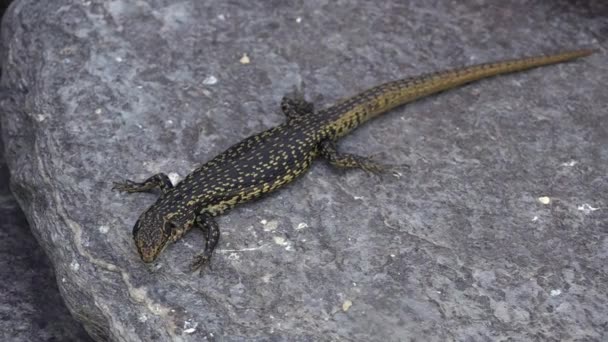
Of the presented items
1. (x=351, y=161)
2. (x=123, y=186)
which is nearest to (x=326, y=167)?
(x=351, y=161)

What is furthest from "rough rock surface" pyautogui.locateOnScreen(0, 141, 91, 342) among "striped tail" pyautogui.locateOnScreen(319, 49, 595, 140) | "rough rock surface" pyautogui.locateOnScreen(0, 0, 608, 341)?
"striped tail" pyautogui.locateOnScreen(319, 49, 595, 140)

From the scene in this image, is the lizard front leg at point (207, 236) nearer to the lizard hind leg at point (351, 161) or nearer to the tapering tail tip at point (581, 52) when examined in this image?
the lizard hind leg at point (351, 161)

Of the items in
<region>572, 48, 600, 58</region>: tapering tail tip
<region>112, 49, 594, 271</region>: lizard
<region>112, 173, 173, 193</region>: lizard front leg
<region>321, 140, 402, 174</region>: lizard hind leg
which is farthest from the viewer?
<region>572, 48, 600, 58</region>: tapering tail tip

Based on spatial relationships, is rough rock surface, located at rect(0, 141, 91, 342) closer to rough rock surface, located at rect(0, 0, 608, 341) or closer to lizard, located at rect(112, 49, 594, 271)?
rough rock surface, located at rect(0, 0, 608, 341)

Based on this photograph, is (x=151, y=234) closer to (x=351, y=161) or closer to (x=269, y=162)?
(x=269, y=162)

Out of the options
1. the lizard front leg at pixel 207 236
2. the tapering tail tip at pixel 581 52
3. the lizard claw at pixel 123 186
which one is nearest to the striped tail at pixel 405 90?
the tapering tail tip at pixel 581 52

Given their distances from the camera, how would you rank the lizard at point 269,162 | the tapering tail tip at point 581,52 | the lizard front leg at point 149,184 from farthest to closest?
the tapering tail tip at point 581,52 → the lizard front leg at point 149,184 → the lizard at point 269,162
